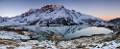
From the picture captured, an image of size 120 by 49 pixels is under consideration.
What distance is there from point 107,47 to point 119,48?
1.61 metres

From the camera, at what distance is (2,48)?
27797 mm

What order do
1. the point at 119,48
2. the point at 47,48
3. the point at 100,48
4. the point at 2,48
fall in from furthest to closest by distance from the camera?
the point at 47,48, the point at 2,48, the point at 100,48, the point at 119,48

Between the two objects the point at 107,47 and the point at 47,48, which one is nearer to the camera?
the point at 107,47

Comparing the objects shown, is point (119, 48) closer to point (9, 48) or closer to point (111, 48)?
point (111, 48)

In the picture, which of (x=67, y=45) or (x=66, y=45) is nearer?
(x=67, y=45)

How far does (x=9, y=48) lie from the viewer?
29406mm

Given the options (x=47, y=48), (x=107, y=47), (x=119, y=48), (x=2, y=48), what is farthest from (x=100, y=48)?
(x=2, y=48)

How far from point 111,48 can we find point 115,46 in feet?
2.06

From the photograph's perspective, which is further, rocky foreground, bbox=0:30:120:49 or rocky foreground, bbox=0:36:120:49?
rocky foreground, bbox=0:30:120:49

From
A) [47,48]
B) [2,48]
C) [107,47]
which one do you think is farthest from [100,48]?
[2,48]

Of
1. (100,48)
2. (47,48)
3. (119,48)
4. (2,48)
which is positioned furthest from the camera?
(47,48)

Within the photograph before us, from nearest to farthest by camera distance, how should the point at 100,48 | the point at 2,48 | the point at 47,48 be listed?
the point at 100,48 → the point at 2,48 → the point at 47,48

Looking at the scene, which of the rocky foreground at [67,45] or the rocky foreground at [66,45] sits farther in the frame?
the rocky foreground at [66,45]

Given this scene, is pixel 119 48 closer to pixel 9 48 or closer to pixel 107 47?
pixel 107 47
